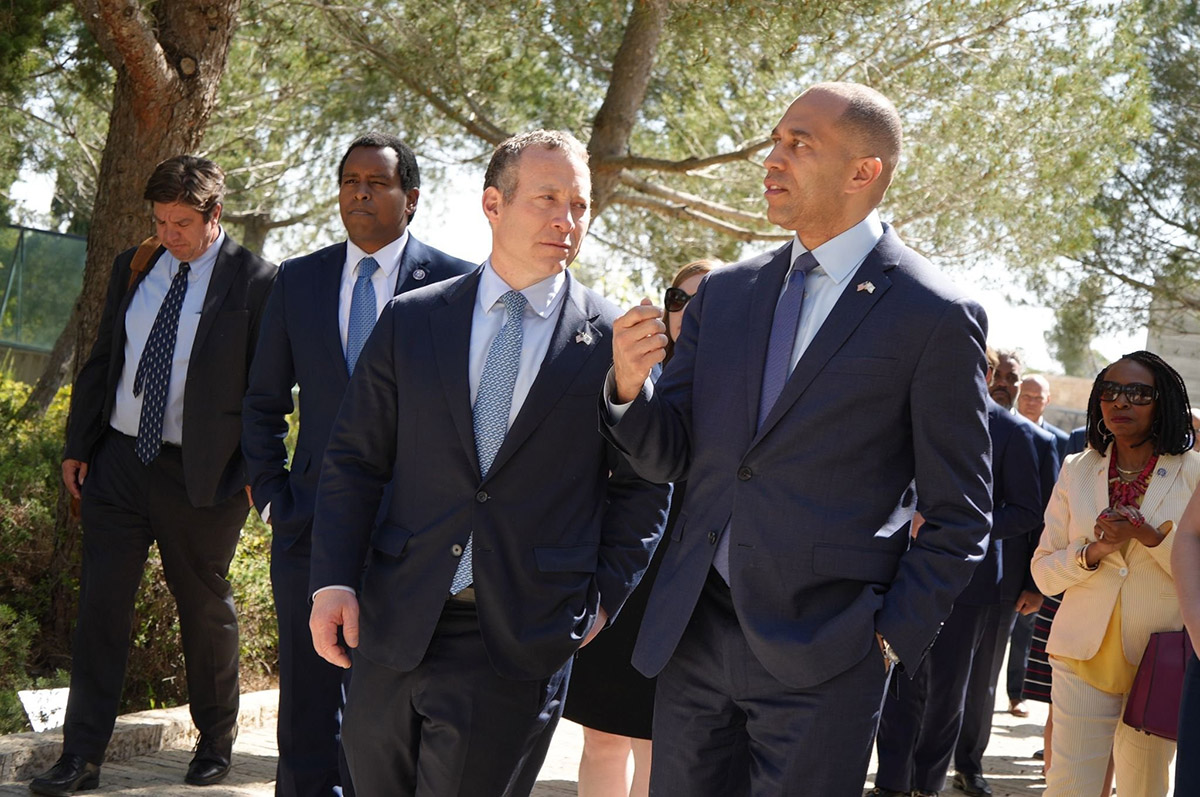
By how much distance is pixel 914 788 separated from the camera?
22.4ft

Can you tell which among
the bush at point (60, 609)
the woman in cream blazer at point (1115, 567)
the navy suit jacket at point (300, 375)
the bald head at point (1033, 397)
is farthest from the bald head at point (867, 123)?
the bald head at point (1033, 397)

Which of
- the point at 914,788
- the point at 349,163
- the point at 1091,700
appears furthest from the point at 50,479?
the point at 1091,700

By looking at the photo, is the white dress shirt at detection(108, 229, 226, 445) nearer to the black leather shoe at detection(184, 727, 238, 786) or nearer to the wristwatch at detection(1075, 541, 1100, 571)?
the black leather shoe at detection(184, 727, 238, 786)

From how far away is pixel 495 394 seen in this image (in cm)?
345

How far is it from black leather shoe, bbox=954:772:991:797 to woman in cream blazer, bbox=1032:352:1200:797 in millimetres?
2294

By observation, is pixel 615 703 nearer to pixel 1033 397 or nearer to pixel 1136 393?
pixel 1136 393

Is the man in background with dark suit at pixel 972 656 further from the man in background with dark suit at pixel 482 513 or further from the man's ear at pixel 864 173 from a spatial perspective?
the man's ear at pixel 864 173

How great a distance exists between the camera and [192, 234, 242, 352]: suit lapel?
5.43 metres

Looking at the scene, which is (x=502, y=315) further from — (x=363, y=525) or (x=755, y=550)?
(x=755, y=550)

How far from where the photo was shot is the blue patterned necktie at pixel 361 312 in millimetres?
4555

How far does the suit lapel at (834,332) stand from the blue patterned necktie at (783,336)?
0.05m

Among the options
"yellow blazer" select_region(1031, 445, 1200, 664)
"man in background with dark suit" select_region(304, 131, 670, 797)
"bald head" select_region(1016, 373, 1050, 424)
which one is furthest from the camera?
"bald head" select_region(1016, 373, 1050, 424)

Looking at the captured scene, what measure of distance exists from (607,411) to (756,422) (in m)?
0.36

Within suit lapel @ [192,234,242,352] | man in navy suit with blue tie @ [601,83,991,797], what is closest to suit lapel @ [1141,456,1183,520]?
man in navy suit with blue tie @ [601,83,991,797]
